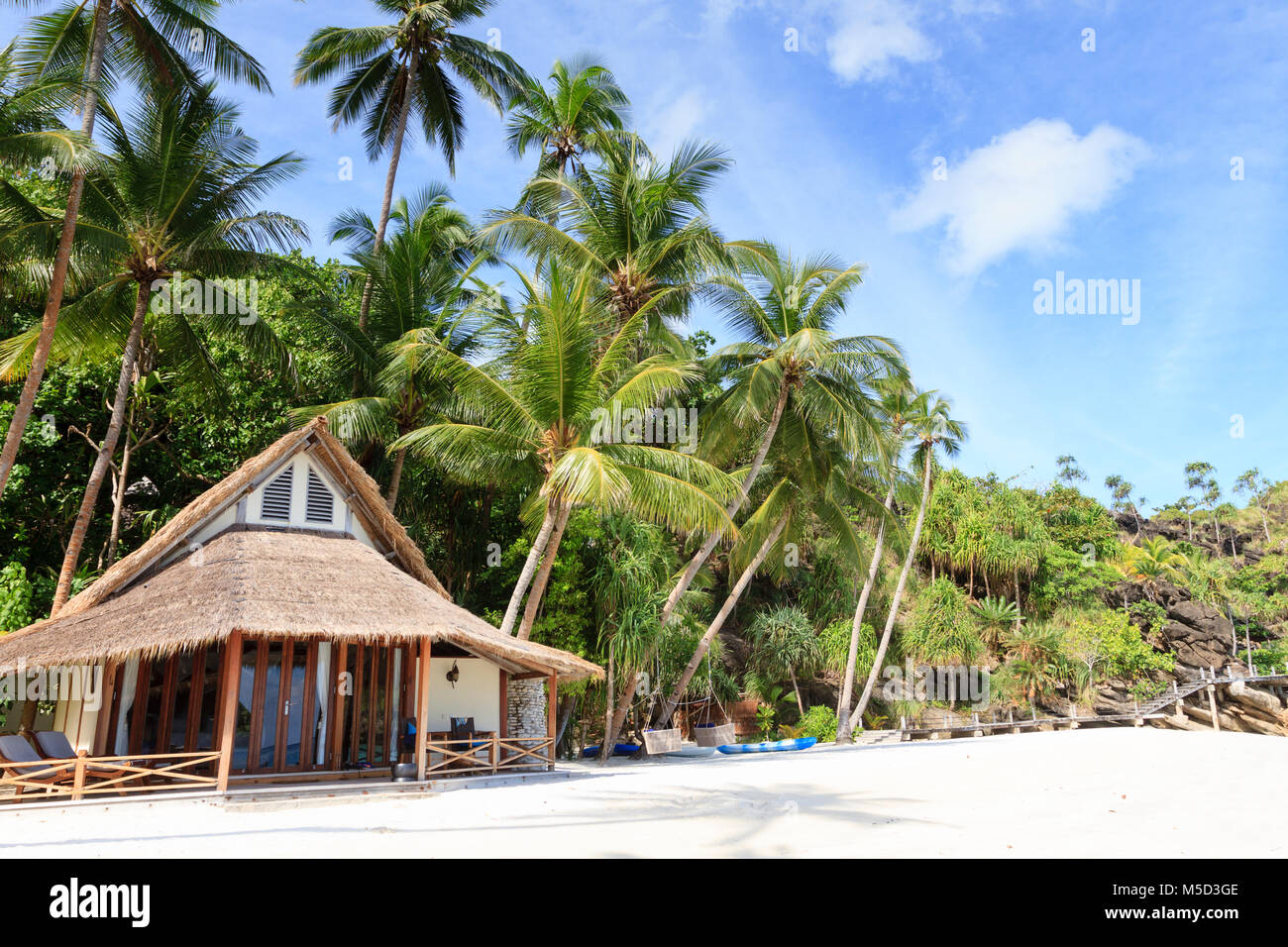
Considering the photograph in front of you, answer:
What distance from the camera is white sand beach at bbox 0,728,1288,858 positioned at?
21.5 ft

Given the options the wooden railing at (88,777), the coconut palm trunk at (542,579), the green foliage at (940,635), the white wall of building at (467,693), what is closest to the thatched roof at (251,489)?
the white wall of building at (467,693)

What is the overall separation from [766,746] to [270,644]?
13.9 meters

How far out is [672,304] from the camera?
1873 centimetres

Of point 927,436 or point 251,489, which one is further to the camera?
point 927,436

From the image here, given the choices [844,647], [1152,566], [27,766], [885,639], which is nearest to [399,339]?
[27,766]

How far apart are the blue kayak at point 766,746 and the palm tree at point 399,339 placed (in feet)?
35.3

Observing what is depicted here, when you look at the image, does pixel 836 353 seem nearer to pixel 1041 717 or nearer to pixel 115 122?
pixel 115 122

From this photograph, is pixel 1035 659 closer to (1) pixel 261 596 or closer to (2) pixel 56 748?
(1) pixel 261 596

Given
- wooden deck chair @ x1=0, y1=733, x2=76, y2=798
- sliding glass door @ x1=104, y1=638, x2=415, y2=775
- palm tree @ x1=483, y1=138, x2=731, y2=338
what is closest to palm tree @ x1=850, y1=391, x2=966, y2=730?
palm tree @ x1=483, y1=138, x2=731, y2=338

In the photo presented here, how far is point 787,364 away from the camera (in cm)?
1930

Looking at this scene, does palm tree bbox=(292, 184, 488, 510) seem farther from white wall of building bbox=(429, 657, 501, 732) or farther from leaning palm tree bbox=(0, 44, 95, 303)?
leaning palm tree bbox=(0, 44, 95, 303)

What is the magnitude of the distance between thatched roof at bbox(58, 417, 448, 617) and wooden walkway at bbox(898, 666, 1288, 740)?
19.5 meters

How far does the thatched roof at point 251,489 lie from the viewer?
12.0 m
